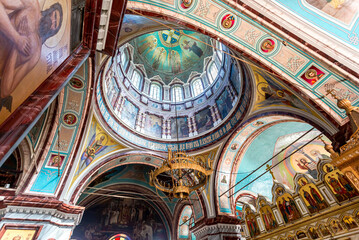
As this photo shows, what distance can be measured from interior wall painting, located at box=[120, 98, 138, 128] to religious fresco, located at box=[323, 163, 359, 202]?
30.9ft

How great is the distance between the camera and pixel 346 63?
198 inches

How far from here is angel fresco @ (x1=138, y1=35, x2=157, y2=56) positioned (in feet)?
47.8

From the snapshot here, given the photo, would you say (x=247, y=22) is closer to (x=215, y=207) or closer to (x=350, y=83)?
(x=350, y=83)

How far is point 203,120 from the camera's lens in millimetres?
12875

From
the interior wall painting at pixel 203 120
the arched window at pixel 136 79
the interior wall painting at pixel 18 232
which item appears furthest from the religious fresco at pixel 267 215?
the arched window at pixel 136 79

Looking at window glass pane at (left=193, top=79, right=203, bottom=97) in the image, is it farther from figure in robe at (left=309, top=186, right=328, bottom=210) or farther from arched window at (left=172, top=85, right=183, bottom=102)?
figure in robe at (left=309, top=186, right=328, bottom=210)

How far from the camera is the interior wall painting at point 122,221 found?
545 inches

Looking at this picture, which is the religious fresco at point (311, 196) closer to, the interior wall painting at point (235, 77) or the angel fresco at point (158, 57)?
the interior wall painting at point (235, 77)

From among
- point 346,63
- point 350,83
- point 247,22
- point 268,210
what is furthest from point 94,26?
point 268,210

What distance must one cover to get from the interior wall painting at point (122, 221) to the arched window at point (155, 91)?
8962 mm

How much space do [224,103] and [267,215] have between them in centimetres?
699

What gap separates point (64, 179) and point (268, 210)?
7.92 metres

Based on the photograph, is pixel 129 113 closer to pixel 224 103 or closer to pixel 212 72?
pixel 224 103

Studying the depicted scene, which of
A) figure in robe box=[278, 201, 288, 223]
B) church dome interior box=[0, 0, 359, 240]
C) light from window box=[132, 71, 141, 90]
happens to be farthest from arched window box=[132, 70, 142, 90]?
figure in robe box=[278, 201, 288, 223]
